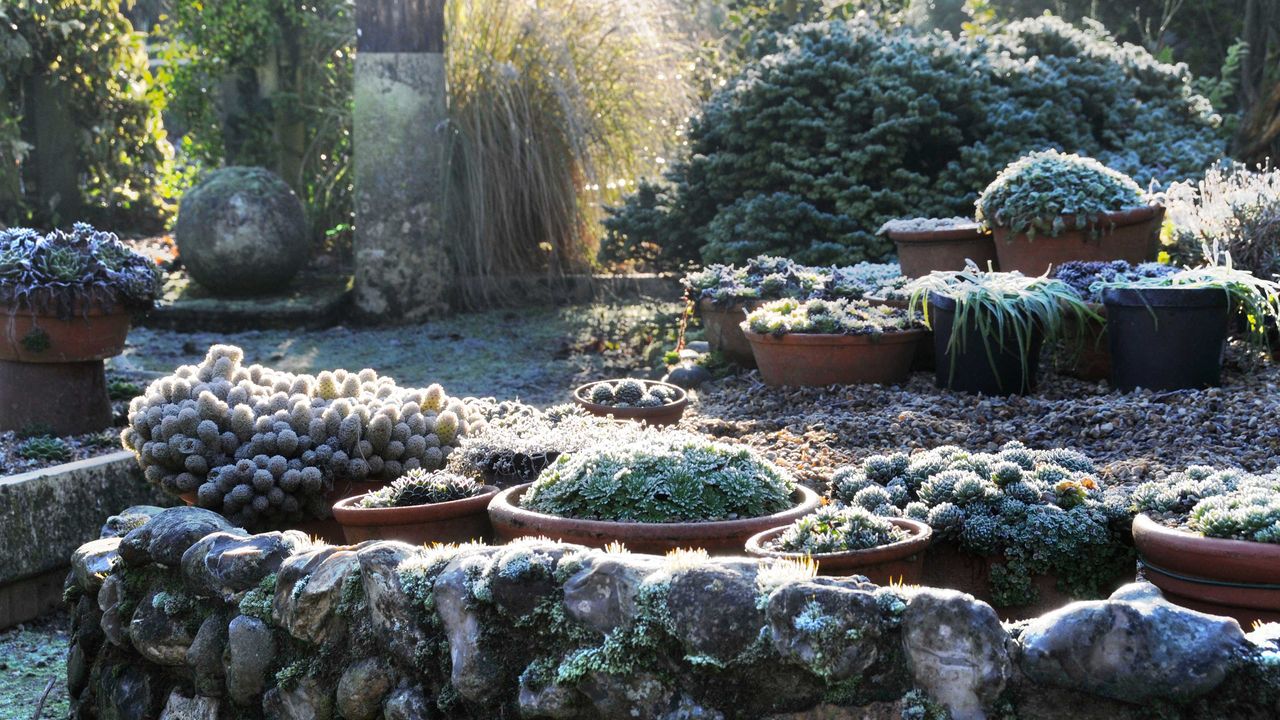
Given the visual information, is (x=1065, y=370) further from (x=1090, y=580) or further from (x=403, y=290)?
(x=403, y=290)

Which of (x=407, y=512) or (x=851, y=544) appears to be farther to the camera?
(x=407, y=512)

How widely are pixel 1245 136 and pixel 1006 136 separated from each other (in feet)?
11.1

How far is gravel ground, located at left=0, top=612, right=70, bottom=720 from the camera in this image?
3.60m

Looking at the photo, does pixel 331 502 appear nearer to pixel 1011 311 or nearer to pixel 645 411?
pixel 645 411

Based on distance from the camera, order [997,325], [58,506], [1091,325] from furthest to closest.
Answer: [1091,325] < [997,325] < [58,506]

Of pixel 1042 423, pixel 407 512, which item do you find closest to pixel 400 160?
pixel 1042 423

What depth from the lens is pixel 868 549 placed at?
9.09 ft

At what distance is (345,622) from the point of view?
2.68 m

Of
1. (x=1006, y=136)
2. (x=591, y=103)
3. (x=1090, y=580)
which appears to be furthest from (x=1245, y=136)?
(x=1090, y=580)

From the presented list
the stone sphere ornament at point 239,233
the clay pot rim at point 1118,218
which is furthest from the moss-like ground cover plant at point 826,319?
the stone sphere ornament at point 239,233

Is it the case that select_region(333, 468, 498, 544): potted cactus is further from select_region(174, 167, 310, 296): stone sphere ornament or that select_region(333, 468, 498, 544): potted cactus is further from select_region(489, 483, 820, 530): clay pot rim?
select_region(174, 167, 310, 296): stone sphere ornament

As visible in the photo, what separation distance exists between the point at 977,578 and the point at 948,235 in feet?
12.1

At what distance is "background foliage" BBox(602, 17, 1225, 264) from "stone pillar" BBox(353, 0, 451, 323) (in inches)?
52.9

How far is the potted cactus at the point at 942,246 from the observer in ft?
21.9
